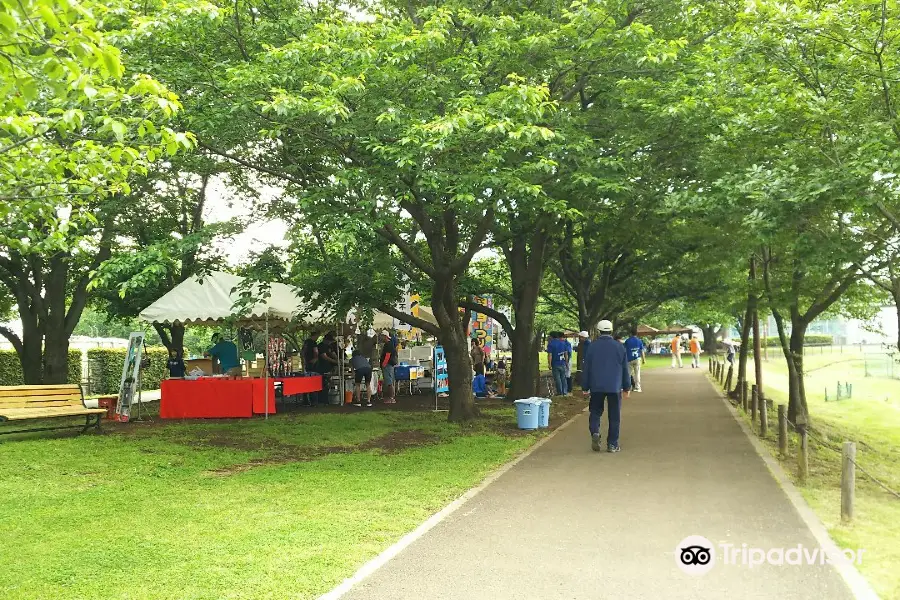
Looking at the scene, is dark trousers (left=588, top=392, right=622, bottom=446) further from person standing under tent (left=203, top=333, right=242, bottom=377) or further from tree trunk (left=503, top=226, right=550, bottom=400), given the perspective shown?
person standing under tent (left=203, top=333, right=242, bottom=377)

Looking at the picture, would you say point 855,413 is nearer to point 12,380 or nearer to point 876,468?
point 876,468

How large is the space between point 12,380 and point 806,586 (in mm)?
26965

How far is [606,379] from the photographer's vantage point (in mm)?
11055

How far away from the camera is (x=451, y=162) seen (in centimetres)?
1090

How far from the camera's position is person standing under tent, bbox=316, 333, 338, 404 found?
20.1 m

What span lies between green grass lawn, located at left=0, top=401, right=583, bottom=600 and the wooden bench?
1.56 feet

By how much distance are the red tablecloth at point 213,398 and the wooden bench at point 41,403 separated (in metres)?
2.39

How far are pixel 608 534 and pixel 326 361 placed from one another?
48.6 feet

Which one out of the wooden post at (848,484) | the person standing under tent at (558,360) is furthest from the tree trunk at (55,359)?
the wooden post at (848,484)

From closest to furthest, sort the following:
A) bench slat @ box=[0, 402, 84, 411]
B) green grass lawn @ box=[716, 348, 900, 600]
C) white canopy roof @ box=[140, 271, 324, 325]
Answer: green grass lawn @ box=[716, 348, 900, 600]
bench slat @ box=[0, 402, 84, 411]
white canopy roof @ box=[140, 271, 324, 325]

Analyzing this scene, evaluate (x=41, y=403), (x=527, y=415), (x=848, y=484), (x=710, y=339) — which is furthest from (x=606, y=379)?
(x=710, y=339)

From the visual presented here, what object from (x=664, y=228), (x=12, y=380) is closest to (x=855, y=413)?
(x=664, y=228)

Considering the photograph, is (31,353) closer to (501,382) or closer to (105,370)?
(105,370)

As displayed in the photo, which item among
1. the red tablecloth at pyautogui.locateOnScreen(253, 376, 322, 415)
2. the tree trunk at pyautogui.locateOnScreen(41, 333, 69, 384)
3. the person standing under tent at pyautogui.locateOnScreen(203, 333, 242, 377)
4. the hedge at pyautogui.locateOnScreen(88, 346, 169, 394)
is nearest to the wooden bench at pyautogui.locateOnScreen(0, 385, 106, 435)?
the red tablecloth at pyautogui.locateOnScreen(253, 376, 322, 415)
